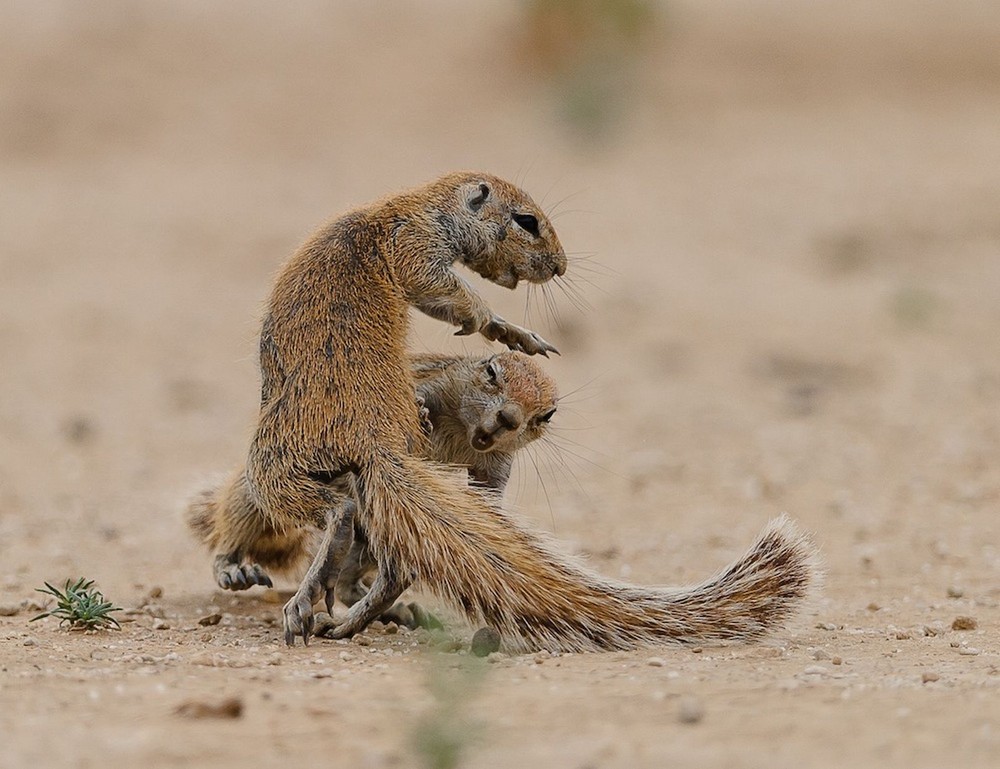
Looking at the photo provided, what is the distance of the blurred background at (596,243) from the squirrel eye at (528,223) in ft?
2.12

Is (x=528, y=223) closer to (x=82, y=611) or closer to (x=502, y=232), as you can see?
(x=502, y=232)

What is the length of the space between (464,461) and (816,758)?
8.50 feet

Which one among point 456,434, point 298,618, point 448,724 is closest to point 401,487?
point 298,618

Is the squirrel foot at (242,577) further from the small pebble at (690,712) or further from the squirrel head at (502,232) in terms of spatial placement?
the small pebble at (690,712)

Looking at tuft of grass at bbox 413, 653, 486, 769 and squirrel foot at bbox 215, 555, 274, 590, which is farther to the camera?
squirrel foot at bbox 215, 555, 274, 590

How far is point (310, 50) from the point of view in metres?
19.9

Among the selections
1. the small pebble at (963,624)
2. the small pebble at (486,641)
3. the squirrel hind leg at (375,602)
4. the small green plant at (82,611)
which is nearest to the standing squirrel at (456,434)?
the squirrel hind leg at (375,602)

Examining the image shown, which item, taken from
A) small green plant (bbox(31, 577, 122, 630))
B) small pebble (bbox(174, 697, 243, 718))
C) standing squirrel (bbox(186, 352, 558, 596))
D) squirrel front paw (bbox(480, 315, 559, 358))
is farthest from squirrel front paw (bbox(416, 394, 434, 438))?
small pebble (bbox(174, 697, 243, 718))

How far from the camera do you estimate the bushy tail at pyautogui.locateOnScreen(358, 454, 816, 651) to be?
5.11m

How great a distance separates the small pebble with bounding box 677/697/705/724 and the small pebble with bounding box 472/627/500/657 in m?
1.08

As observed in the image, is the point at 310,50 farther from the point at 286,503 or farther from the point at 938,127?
the point at 286,503

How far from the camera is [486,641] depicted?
5133mm

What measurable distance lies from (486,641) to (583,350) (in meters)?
7.01

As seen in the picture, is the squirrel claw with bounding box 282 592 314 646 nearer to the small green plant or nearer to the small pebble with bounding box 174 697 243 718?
the small green plant
